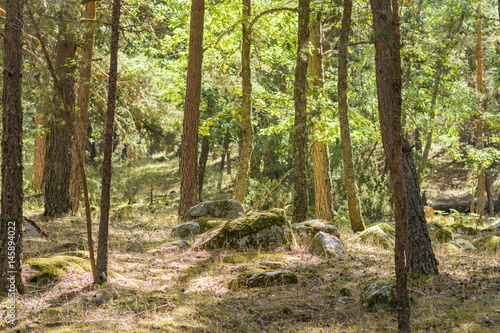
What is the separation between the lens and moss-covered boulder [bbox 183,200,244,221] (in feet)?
42.7

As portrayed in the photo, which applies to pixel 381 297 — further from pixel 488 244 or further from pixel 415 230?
pixel 488 244

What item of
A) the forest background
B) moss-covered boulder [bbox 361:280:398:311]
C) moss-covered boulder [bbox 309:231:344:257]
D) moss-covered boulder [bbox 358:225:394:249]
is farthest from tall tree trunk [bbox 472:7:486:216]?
moss-covered boulder [bbox 361:280:398:311]

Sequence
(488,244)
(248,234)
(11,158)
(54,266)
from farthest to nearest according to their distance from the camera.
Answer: (488,244) → (248,234) → (54,266) → (11,158)

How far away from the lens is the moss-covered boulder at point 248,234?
1030 centimetres

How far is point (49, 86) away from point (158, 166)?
30.9 m

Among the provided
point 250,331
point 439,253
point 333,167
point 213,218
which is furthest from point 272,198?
point 250,331

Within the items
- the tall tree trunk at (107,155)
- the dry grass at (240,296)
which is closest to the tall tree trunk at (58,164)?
the dry grass at (240,296)

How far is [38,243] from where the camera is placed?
973 cm

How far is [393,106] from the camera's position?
214 inches

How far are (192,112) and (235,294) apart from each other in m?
7.85

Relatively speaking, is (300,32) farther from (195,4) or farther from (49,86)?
(49,86)

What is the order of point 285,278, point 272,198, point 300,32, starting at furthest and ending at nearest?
1. point 272,198
2. point 300,32
3. point 285,278


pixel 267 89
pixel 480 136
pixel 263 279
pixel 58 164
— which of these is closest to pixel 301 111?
pixel 263 279

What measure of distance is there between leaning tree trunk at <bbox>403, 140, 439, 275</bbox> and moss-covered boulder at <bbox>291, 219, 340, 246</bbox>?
303cm
